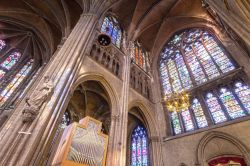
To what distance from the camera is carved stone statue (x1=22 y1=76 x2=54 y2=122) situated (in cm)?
434

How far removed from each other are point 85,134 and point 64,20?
9913 millimetres

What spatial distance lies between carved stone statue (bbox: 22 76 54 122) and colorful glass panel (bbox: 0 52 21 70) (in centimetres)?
1129

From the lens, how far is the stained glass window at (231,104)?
7924 millimetres

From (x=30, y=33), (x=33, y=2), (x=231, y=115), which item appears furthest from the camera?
(x=30, y=33)

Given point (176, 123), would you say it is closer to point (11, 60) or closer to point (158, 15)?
point (158, 15)

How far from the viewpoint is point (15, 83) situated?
43.7 ft

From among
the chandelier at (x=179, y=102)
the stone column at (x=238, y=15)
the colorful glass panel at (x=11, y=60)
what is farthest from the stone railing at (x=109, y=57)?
the colorful glass panel at (x=11, y=60)

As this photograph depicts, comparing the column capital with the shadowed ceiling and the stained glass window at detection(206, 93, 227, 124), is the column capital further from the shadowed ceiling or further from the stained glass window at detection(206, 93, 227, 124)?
the shadowed ceiling

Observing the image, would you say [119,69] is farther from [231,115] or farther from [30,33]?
[30,33]

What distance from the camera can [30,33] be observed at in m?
15.1

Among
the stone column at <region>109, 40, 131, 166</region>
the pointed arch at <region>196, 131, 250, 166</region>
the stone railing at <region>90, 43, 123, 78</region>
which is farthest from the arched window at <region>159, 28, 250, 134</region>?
the stone railing at <region>90, 43, 123, 78</region>

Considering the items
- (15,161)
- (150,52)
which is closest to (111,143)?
(15,161)

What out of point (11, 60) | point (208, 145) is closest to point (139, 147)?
point (208, 145)

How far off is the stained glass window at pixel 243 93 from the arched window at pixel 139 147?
6.13 meters
